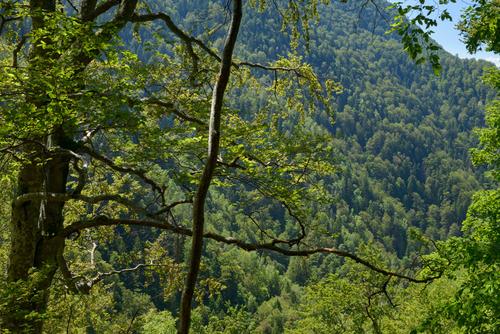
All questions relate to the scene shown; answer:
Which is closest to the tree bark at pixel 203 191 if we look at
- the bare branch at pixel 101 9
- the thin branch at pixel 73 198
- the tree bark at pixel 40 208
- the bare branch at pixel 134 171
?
the thin branch at pixel 73 198

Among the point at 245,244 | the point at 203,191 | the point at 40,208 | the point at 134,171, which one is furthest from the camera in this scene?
the point at 40,208

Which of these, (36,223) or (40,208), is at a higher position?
(40,208)

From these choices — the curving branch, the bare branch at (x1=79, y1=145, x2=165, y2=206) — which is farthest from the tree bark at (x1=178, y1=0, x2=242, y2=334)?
the bare branch at (x1=79, y1=145, x2=165, y2=206)

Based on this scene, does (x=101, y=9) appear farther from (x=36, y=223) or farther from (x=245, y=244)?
(x=245, y=244)

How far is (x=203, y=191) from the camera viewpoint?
5.88ft

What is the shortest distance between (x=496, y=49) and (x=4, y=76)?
8036 millimetres

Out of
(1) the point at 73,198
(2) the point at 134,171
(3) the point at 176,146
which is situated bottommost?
(1) the point at 73,198

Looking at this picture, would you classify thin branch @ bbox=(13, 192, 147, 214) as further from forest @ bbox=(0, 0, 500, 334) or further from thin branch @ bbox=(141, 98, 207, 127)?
thin branch @ bbox=(141, 98, 207, 127)

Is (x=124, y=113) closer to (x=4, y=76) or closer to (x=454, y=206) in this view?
(x=4, y=76)

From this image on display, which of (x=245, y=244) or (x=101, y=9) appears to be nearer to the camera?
(x=245, y=244)

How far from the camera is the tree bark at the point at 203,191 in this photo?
5.66 feet

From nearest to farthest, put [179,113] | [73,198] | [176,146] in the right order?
1. [176,146]
2. [73,198]
3. [179,113]

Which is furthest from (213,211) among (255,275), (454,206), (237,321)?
(237,321)

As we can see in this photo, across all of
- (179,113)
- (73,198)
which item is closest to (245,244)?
(73,198)
